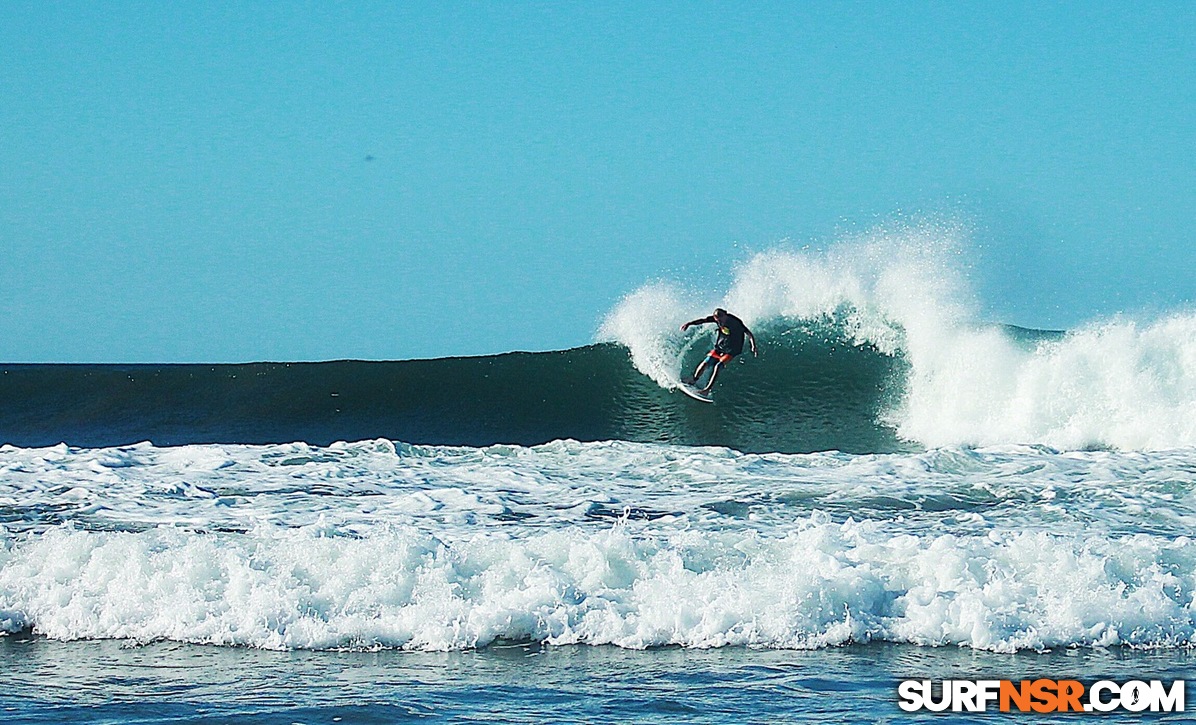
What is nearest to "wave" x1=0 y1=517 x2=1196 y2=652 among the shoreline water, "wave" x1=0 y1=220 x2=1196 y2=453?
the shoreline water

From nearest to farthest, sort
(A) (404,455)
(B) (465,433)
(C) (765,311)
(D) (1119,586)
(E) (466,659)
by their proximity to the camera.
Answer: (E) (466,659) → (D) (1119,586) → (A) (404,455) → (B) (465,433) → (C) (765,311)

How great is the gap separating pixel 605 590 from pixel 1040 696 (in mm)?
2073

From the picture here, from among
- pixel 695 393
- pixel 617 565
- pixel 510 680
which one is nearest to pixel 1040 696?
pixel 510 680

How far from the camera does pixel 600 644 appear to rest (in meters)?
5.28

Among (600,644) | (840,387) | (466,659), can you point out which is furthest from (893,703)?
(840,387)

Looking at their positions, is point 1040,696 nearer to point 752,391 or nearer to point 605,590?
point 605,590

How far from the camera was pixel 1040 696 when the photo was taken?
4387 mm

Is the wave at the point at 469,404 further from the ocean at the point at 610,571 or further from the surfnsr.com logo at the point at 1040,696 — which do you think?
the surfnsr.com logo at the point at 1040,696

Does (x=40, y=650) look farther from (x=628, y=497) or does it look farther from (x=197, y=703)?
(x=628, y=497)

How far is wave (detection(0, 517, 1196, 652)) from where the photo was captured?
5340mm

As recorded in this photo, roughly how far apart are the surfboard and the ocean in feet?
5.38

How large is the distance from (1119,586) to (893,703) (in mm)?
1951

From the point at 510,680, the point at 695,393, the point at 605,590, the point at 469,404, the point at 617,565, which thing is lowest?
the point at 510,680

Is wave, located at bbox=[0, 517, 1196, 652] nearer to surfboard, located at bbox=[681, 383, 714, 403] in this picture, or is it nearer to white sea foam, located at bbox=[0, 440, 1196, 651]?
white sea foam, located at bbox=[0, 440, 1196, 651]
